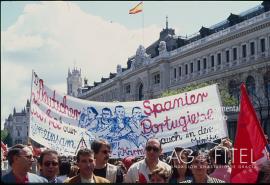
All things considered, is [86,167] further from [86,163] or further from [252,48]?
[252,48]

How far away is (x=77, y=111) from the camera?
7453 mm

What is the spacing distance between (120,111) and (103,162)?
7.50 ft

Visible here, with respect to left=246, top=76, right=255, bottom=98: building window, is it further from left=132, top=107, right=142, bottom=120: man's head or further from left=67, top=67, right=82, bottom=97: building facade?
left=67, top=67, right=82, bottom=97: building facade

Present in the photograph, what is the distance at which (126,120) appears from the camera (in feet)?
24.3

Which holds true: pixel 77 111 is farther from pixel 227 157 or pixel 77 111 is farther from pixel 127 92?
pixel 127 92

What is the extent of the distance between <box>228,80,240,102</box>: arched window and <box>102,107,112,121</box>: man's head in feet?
111

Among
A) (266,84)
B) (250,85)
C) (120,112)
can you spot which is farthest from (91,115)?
(250,85)

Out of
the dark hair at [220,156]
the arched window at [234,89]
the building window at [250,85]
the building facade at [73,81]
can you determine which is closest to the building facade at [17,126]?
the building facade at [73,81]

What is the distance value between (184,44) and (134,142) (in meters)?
50.0

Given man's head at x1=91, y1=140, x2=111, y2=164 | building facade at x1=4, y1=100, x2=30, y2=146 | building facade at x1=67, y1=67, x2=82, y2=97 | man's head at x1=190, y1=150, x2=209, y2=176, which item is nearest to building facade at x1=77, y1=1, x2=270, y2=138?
man's head at x1=91, y1=140, x2=111, y2=164

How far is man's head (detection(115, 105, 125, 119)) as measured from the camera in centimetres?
745

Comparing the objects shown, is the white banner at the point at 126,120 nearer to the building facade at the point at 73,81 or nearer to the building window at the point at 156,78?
the building window at the point at 156,78

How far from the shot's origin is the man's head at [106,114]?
24.3ft

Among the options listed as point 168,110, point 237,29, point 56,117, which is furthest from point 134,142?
point 237,29
